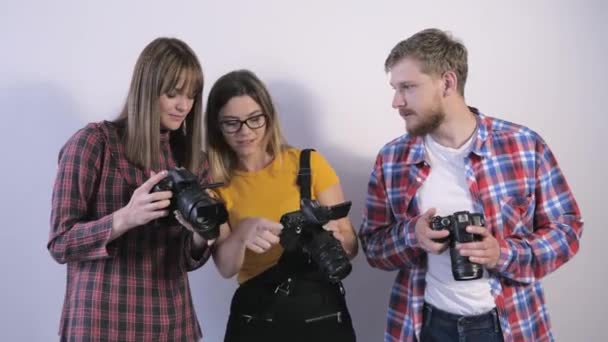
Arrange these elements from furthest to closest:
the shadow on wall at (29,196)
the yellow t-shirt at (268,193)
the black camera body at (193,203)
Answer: the shadow on wall at (29,196), the yellow t-shirt at (268,193), the black camera body at (193,203)

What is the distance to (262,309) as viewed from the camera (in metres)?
1.23

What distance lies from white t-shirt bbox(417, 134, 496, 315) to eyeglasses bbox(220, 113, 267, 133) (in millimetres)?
434

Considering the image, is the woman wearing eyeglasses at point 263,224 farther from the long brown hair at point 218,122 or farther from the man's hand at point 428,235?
the man's hand at point 428,235

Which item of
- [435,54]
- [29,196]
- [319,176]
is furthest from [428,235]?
[29,196]

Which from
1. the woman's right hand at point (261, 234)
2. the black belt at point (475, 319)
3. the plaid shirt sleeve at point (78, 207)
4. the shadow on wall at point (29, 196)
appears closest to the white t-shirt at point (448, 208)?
the black belt at point (475, 319)

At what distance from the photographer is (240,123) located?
1.30 metres

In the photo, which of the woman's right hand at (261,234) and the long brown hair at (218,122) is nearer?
the woman's right hand at (261,234)

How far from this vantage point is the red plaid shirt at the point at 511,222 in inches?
46.9

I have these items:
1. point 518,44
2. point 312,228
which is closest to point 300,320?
point 312,228

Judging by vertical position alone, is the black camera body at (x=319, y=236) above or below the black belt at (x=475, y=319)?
above

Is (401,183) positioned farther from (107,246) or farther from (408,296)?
(107,246)

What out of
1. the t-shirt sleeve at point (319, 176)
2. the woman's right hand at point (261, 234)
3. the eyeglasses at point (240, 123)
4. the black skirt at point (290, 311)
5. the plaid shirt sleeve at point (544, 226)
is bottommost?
the black skirt at point (290, 311)

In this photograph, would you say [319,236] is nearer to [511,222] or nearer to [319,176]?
[319,176]

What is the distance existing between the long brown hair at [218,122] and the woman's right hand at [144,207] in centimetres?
35
